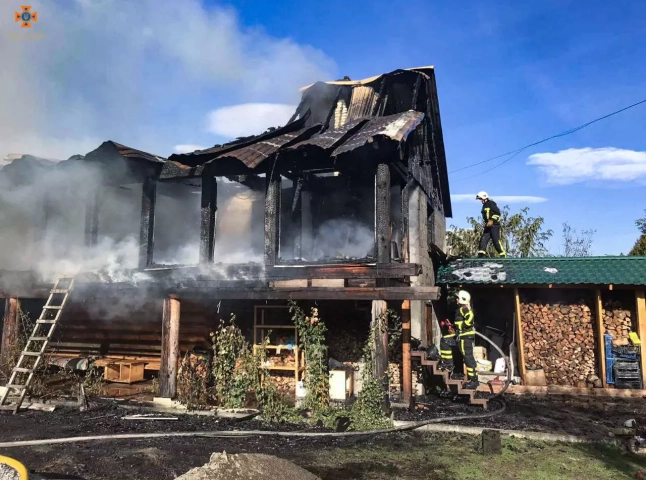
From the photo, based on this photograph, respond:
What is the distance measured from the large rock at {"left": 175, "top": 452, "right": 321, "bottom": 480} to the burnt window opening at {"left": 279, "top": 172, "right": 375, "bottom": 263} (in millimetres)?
7225

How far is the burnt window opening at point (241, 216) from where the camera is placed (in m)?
13.1

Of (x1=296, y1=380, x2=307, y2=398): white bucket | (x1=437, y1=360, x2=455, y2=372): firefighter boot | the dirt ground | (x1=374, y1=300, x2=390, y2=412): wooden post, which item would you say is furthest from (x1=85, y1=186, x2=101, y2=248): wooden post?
(x1=437, y1=360, x2=455, y2=372): firefighter boot

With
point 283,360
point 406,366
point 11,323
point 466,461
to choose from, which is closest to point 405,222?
point 406,366

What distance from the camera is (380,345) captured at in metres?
8.52

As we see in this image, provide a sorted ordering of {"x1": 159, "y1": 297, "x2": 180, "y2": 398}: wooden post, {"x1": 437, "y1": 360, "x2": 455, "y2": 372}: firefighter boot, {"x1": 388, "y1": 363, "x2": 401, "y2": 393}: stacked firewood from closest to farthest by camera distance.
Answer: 1. {"x1": 159, "y1": 297, "x2": 180, "y2": 398}: wooden post
2. {"x1": 437, "y1": 360, "x2": 455, "y2": 372}: firefighter boot
3. {"x1": 388, "y1": 363, "x2": 401, "y2": 393}: stacked firewood

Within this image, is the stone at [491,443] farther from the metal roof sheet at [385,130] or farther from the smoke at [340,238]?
the smoke at [340,238]

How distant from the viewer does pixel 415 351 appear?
32.2 ft

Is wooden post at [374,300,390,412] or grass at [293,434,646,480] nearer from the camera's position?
grass at [293,434,646,480]

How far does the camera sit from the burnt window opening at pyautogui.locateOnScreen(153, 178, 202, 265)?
12938 millimetres

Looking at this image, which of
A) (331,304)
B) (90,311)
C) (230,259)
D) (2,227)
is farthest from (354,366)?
(2,227)

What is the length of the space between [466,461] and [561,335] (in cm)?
740

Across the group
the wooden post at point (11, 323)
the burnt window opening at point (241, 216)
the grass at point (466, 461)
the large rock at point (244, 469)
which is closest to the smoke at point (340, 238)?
the burnt window opening at point (241, 216)

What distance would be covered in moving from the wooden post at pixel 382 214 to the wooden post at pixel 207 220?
144 inches

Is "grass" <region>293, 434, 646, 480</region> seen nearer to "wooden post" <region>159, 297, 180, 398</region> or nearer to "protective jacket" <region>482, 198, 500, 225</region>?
"wooden post" <region>159, 297, 180, 398</region>
